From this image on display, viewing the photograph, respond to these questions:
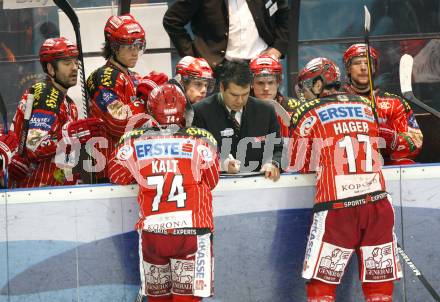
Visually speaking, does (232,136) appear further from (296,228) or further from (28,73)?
(28,73)

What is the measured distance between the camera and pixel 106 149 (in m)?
5.83

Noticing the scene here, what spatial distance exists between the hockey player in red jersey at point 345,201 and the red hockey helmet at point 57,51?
1.47 metres

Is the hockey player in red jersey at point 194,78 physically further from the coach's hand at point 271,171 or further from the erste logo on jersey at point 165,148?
the erste logo on jersey at point 165,148

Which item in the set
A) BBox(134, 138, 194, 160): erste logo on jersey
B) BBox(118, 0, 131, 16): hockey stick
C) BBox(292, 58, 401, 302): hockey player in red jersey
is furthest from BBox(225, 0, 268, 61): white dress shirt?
BBox(134, 138, 194, 160): erste logo on jersey

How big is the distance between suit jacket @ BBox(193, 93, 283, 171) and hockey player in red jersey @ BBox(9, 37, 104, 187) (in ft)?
2.11

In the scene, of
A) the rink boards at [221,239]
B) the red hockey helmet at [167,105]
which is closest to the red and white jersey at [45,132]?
the rink boards at [221,239]

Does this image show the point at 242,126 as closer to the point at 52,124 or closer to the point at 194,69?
the point at 194,69

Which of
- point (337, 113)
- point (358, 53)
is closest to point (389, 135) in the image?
point (358, 53)

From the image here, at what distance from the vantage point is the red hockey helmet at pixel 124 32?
5.86 metres

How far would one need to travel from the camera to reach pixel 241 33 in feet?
21.4

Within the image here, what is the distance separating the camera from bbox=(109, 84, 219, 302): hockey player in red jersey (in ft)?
15.6

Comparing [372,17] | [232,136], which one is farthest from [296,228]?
[372,17]

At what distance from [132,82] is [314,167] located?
4.28 ft

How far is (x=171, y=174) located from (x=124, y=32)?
141 cm
